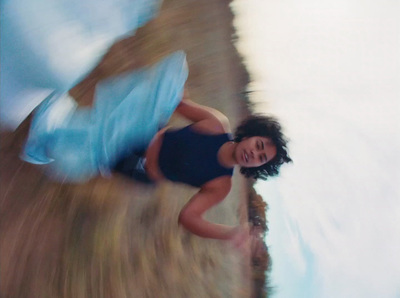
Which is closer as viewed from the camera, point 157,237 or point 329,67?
point 157,237

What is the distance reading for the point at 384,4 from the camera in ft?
3.60

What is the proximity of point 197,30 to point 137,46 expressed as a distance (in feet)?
0.48

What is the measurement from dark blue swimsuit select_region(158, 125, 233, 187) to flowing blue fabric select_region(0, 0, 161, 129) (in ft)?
0.82

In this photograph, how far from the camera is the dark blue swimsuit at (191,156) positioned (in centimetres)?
98

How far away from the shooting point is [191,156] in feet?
3.27

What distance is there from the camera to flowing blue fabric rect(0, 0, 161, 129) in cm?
93

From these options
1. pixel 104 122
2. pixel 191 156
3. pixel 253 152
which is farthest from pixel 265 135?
pixel 104 122

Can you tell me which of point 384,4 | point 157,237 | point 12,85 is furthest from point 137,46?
point 384,4

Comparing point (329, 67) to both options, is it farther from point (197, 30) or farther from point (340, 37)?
point (197, 30)

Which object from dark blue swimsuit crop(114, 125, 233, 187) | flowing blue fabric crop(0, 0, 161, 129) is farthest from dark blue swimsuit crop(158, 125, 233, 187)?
flowing blue fabric crop(0, 0, 161, 129)

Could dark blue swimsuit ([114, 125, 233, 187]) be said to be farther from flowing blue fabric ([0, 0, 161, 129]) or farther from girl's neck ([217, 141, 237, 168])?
flowing blue fabric ([0, 0, 161, 129])

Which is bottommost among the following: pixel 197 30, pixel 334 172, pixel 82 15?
pixel 334 172

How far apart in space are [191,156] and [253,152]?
0.14 m

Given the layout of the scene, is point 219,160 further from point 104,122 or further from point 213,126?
point 104,122
